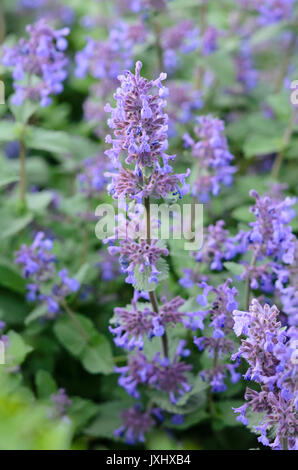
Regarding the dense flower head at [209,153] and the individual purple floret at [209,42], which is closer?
the dense flower head at [209,153]

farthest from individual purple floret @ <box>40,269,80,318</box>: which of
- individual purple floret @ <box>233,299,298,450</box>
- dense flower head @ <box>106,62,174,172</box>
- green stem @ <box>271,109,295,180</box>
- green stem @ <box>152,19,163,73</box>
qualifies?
green stem @ <box>152,19,163,73</box>

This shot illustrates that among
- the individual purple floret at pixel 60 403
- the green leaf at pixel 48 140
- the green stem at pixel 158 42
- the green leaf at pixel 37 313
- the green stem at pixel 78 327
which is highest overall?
the green stem at pixel 158 42

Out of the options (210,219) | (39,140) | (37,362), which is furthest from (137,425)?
(39,140)

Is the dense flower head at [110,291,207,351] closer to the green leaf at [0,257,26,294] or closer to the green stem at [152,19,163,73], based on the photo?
the green leaf at [0,257,26,294]

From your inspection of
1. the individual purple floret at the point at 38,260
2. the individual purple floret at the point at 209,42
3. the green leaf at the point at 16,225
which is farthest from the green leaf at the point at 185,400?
the individual purple floret at the point at 209,42

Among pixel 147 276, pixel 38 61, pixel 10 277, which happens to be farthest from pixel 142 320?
pixel 38 61

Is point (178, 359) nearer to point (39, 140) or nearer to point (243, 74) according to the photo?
point (39, 140)

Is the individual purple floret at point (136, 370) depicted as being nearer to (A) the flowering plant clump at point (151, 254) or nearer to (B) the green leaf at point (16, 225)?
(A) the flowering plant clump at point (151, 254)
